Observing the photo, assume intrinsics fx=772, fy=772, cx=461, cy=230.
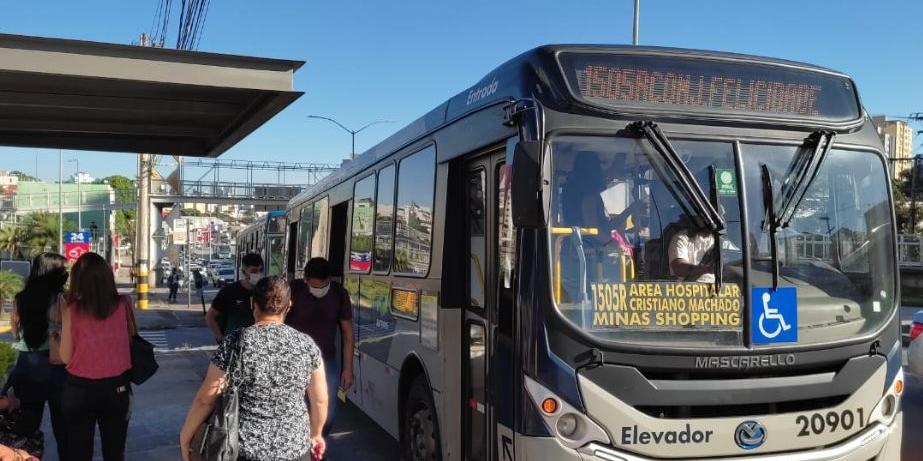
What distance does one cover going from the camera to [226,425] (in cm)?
358

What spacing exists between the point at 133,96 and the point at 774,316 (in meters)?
5.82

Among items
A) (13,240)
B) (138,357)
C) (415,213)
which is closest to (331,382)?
(415,213)

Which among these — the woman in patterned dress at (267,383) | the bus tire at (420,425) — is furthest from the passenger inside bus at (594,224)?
the bus tire at (420,425)

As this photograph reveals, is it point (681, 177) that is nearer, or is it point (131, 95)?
point (681, 177)

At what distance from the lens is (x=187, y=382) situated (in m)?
11.4

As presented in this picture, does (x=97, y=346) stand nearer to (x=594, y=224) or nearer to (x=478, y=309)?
(x=478, y=309)

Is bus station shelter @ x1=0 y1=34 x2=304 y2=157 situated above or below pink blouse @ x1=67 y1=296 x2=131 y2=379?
above

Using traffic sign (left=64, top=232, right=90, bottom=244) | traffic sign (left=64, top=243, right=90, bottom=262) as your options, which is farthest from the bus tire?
traffic sign (left=64, top=232, right=90, bottom=244)

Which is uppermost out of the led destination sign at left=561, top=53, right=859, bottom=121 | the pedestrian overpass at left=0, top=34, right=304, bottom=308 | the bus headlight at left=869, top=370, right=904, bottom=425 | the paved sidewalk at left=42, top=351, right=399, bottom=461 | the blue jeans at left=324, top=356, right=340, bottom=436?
the pedestrian overpass at left=0, top=34, right=304, bottom=308

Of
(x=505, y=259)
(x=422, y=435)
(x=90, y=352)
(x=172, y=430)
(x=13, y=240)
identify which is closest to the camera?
(x=505, y=259)

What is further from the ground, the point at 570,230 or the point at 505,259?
the point at 570,230

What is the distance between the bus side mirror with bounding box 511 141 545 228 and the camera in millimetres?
4047

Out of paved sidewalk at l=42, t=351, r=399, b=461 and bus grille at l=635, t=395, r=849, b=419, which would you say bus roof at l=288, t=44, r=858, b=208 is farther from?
paved sidewalk at l=42, t=351, r=399, b=461

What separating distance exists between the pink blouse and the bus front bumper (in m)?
2.62
